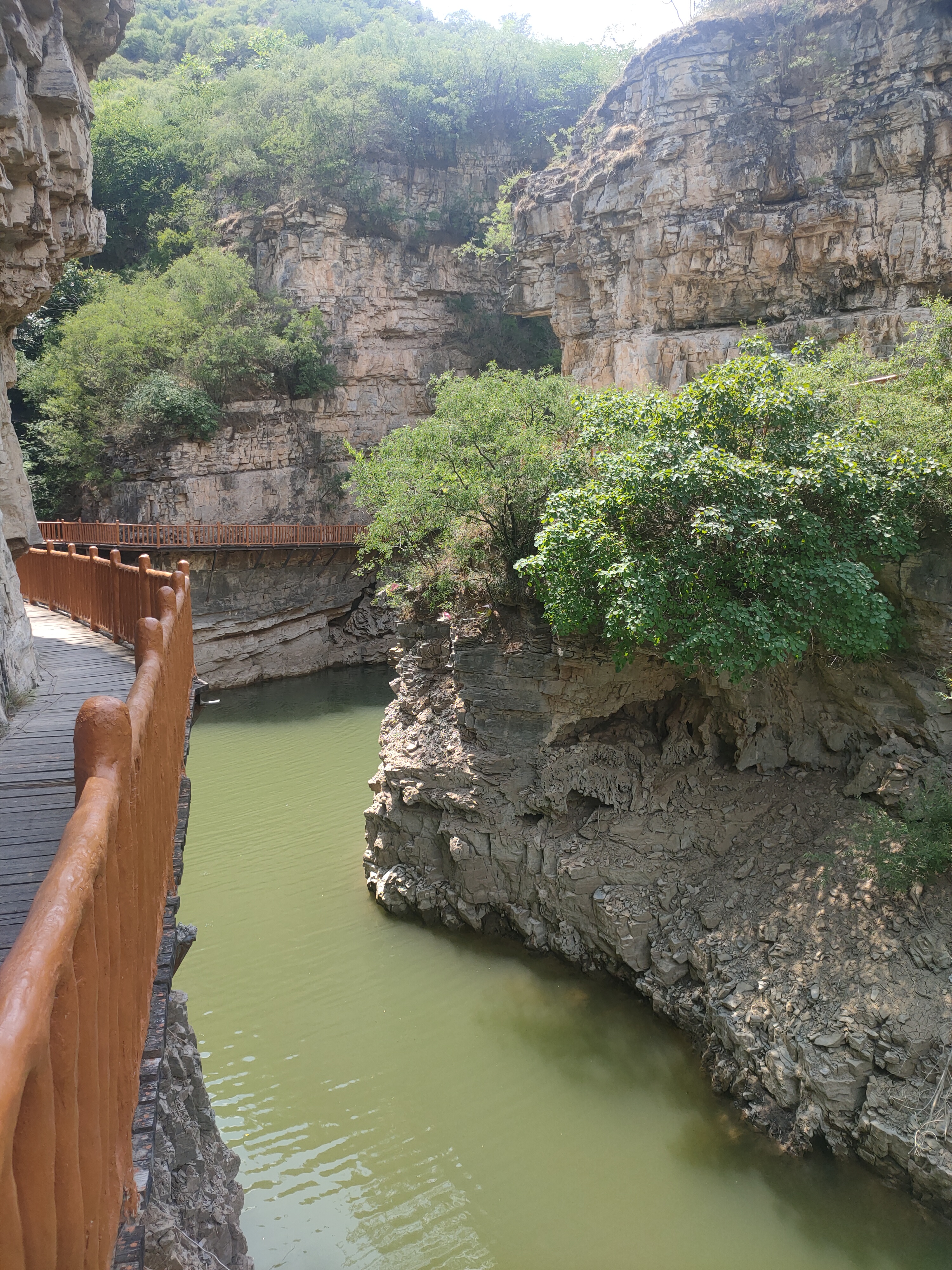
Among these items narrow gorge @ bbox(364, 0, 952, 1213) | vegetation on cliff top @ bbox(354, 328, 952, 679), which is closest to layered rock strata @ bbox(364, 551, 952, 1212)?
narrow gorge @ bbox(364, 0, 952, 1213)

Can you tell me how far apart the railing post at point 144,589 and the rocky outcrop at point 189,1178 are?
3.08 metres

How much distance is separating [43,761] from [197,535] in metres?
19.7

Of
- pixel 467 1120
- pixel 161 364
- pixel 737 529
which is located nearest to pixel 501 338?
pixel 161 364

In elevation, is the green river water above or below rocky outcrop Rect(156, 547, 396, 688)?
below

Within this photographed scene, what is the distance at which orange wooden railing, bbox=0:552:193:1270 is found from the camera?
1322mm

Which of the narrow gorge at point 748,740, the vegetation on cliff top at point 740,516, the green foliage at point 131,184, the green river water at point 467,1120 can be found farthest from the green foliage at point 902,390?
the green foliage at point 131,184

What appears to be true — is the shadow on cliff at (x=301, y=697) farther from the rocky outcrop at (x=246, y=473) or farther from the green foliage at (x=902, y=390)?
the green foliage at (x=902, y=390)

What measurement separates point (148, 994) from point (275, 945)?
8775 mm

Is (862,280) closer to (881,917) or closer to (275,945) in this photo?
(881,917)

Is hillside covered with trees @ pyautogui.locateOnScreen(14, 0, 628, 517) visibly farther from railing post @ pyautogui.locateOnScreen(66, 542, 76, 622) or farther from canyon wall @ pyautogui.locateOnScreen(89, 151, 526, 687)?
railing post @ pyautogui.locateOnScreen(66, 542, 76, 622)

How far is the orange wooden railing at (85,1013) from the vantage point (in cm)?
132

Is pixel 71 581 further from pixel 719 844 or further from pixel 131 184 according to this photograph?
pixel 131 184

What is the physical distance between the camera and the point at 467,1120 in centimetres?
812

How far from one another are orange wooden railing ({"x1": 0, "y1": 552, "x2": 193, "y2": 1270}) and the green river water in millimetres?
5744
